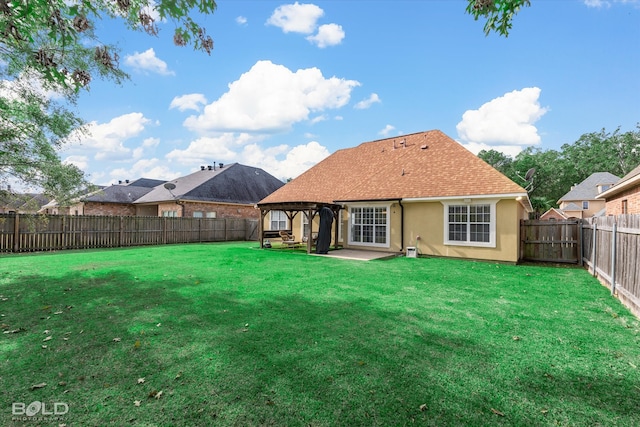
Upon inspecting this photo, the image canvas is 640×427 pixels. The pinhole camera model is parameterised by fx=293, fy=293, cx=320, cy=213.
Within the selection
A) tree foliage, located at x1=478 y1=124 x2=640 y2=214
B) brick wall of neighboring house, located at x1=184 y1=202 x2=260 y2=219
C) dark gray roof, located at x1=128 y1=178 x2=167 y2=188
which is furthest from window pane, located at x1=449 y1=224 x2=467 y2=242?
tree foliage, located at x1=478 y1=124 x2=640 y2=214

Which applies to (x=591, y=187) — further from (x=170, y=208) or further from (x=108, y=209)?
(x=108, y=209)

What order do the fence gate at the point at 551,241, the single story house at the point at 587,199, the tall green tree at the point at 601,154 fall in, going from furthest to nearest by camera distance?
the tall green tree at the point at 601,154, the single story house at the point at 587,199, the fence gate at the point at 551,241

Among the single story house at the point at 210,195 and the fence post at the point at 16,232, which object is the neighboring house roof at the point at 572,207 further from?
the fence post at the point at 16,232

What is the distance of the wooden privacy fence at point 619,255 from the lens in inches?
212

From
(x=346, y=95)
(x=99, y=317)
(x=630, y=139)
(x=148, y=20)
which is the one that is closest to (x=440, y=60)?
(x=346, y=95)

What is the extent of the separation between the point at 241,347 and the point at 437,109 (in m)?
17.6

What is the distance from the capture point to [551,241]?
1160cm

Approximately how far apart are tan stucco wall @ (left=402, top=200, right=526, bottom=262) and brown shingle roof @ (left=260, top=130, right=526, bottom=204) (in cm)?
73

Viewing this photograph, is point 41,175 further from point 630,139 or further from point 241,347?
point 630,139

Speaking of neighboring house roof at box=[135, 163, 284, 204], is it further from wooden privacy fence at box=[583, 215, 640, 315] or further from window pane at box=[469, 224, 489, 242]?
wooden privacy fence at box=[583, 215, 640, 315]

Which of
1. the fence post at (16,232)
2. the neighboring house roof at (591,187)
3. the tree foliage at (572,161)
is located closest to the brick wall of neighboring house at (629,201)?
the fence post at (16,232)

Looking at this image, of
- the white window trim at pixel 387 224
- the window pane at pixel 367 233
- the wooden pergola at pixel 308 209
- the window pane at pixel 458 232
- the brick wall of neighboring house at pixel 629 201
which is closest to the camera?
the brick wall of neighboring house at pixel 629 201

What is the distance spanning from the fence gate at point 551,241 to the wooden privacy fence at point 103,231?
17.8 meters

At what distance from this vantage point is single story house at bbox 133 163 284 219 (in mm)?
23891
